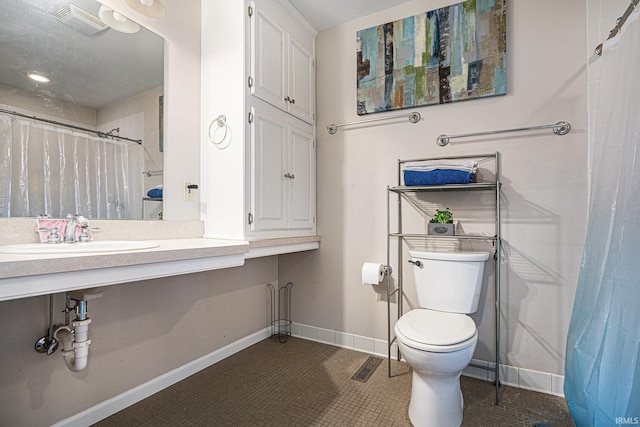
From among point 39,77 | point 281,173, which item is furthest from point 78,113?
point 281,173

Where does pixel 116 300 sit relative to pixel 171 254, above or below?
below

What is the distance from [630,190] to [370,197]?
4.53ft

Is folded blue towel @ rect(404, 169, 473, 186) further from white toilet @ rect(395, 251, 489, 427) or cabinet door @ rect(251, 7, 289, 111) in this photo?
cabinet door @ rect(251, 7, 289, 111)

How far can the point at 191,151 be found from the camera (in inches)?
75.4

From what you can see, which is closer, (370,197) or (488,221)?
(488,221)

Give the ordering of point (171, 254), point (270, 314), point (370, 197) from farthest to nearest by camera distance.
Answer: point (270, 314) < point (370, 197) < point (171, 254)

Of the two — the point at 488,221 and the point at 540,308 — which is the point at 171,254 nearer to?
the point at 488,221

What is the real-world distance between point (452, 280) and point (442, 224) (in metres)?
0.33

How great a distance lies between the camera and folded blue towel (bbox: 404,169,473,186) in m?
1.73

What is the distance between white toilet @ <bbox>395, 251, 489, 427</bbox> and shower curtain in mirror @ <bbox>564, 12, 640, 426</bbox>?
42 centimetres

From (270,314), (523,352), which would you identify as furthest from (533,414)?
(270,314)

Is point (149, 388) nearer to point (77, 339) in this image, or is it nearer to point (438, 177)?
point (77, 339)

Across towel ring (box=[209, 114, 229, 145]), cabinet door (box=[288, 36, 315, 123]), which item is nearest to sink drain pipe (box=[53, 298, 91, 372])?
towel ring (box=[209, 114, 229, 145])

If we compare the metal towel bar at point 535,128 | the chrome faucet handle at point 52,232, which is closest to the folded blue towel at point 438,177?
the metal towel bar at point 535,128
